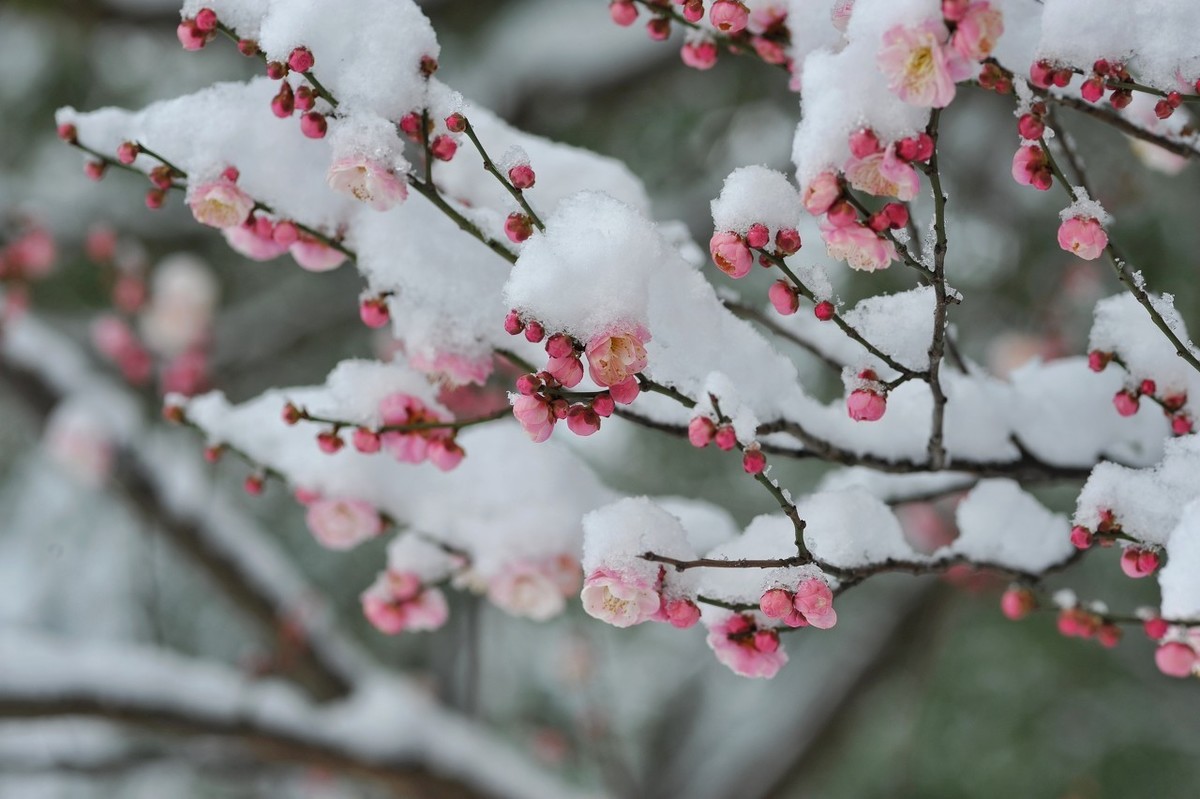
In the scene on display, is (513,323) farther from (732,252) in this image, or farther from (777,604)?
(777,604)

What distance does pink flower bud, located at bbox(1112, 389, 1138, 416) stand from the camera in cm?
112

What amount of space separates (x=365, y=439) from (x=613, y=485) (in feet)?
11.1

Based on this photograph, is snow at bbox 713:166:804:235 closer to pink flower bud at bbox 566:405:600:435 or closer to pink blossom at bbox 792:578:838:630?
pink flower bud at bbox 566:405:600:435

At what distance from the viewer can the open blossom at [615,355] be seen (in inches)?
34.6

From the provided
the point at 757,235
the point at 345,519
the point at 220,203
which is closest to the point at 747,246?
the point at 757,235

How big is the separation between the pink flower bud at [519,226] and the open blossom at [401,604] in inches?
23.4

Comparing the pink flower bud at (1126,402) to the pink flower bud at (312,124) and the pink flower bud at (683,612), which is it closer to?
the pink flower bud at (683,612)

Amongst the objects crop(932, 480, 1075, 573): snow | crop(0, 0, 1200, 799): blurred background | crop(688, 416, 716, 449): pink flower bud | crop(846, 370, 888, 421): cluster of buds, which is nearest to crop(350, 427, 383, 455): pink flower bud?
crop(688, 416, 716, 449): pink flower bud

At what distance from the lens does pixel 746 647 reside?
103 centimetres

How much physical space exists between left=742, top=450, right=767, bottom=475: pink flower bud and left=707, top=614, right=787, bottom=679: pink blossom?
0.60 feet

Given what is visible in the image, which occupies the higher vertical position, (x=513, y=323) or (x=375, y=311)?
(x=375, y=311)

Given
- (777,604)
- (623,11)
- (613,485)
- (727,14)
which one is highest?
(613,485)

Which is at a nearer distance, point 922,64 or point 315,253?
point 922,64

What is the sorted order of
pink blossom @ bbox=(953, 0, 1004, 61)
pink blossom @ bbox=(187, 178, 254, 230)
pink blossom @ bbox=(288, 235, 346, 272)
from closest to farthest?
pink blossom @ bbox=(953, 0, 1004, 61), pink blossom @ bbox=(187, 178, 254, 230), pink blossom @ bbox=(288, 235, 346, 272)
